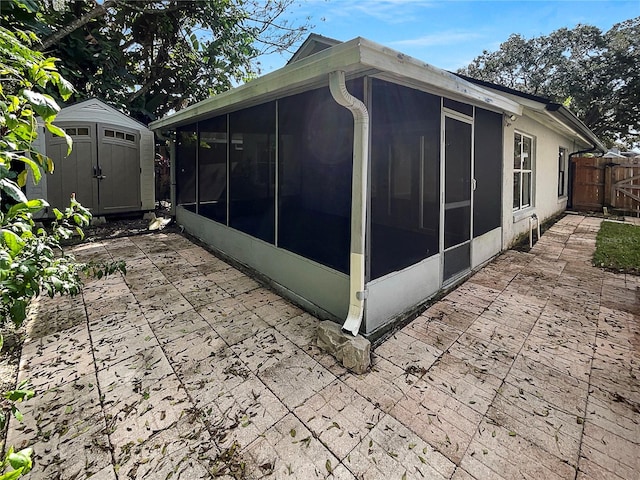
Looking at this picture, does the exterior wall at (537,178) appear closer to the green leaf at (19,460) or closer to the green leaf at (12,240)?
the green leaf at (12,240)

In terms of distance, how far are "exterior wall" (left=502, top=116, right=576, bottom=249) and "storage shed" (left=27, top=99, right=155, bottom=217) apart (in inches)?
331

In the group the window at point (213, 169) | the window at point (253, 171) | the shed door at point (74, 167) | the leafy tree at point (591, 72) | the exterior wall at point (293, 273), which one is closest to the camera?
the exterior wall at point (293, 273)

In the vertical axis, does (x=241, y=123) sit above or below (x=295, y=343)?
above

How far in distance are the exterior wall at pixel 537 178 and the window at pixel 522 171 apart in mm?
115

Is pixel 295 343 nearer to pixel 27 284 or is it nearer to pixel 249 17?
pixel 27 284

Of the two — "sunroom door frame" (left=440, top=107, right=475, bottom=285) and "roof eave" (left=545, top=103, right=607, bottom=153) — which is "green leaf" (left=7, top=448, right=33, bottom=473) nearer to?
"sunroom door frame" (left=440, top=107, right=475, bottom=285)

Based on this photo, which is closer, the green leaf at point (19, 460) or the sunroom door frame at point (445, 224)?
the green leaf at point (19, 460)

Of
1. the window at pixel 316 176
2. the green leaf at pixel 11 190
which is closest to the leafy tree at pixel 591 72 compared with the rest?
the window at pixel 316 176

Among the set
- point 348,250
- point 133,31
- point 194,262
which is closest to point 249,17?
point 133,31

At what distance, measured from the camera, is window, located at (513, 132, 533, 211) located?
19.5 ft

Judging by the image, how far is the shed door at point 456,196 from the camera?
3863mm

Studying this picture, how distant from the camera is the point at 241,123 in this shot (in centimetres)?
477

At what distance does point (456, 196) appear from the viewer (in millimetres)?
4109

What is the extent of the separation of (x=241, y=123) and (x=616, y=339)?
16.1 feet
